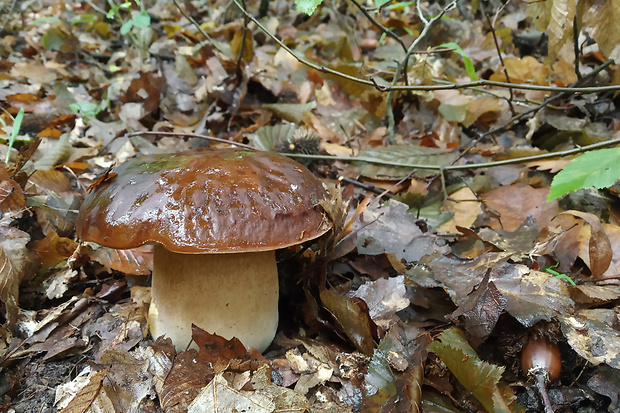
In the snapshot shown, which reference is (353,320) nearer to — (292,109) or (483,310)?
(483,310)

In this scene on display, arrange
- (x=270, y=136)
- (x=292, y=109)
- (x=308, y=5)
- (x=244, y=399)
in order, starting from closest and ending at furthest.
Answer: (x=244, y=399) < (x=308, y=5) < (x=270, y=136) < (x=292, y=109)

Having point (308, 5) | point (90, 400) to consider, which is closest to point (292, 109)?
point (308, 5)

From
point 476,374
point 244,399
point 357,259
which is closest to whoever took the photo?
point 476,374

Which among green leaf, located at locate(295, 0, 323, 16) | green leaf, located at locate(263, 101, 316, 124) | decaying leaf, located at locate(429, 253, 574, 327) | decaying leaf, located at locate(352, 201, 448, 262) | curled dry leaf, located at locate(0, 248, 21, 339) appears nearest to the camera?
decaying leaf, located at locate(429, 253, 574, 327)

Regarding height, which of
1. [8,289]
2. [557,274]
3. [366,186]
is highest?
[557,274]

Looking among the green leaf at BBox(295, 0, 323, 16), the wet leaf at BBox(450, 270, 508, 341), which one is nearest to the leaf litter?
the wet leaf at BBox(450, 270, 508, 341)

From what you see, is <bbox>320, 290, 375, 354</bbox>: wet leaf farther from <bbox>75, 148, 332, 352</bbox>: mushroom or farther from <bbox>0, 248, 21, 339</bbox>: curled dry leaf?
<bbox>0, 248, 21, 339</bbox>: curled dry leaf

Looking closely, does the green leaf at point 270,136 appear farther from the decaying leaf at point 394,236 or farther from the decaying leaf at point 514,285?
the decaying leaf at point 514,285

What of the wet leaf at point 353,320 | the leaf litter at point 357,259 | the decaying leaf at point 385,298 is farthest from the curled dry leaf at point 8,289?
the decaying leaf at point 385,298
